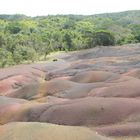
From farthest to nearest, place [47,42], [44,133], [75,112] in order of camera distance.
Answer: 1. [47,42]
2. [75,112]
3. [44,133]

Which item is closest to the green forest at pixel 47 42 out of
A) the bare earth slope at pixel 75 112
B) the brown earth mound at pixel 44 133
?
the bare earth slope at pixel 75 112

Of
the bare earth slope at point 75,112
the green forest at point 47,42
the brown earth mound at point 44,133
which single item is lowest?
the green forest at point 47,42

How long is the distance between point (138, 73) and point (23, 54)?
4681 centimetres

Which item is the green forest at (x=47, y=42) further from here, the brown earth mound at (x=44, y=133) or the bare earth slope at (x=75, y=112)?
the brown earth mound at (x=44, y=133)

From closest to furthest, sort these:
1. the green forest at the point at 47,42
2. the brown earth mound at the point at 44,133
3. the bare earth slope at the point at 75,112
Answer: the brown earth mound at the point at 44,133 < the bare earth slope at the point at 75,112 < the green forest at the point at 47,42

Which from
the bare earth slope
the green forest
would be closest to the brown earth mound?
the bare earth slope

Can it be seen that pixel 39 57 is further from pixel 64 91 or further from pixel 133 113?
pixel 133 113

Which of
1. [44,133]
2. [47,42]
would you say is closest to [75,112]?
[44,133]

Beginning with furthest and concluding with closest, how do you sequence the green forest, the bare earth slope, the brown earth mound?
1. the green forest
2. the bare earth slope
3. the brown earth mound

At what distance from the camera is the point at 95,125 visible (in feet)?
85.5

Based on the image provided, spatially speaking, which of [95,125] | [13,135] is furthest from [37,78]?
[13,135]

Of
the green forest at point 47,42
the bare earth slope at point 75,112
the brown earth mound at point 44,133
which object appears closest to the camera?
the brown earth mound at point 44,133

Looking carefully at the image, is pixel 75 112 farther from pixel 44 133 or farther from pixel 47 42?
pixel 47 42

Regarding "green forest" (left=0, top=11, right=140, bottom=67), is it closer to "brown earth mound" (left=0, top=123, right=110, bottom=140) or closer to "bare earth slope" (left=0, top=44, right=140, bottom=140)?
"bare earth slope" (left=0, top=44, right=140, bottom=140)
